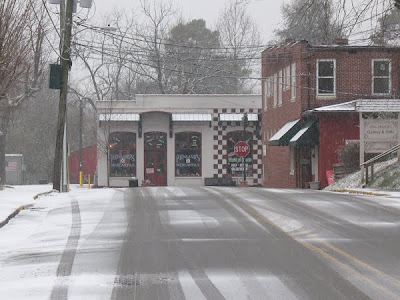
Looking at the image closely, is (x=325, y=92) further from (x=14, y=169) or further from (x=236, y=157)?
(x=14, y=169)

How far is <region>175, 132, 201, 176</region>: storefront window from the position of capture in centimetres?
5209

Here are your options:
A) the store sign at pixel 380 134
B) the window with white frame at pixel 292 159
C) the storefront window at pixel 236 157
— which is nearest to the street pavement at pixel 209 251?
the store sign at pixel 380 134

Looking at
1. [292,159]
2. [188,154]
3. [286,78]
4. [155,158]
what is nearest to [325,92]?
[286,78]

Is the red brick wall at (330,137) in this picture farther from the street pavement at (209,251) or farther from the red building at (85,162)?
the red building at (85,162)

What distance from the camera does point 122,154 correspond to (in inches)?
2041

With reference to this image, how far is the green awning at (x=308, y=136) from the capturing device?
3688 cm

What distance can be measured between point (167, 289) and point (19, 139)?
211 feet

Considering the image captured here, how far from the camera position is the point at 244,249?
1148 centimetres

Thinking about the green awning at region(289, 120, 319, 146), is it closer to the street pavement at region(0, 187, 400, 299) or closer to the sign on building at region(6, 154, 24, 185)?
the street pavement at region(0, 187, 400, 299)

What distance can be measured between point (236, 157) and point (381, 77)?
15.4 meters

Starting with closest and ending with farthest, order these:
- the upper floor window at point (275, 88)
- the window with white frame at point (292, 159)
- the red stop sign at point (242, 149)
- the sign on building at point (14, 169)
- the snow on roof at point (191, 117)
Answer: the window with white frame at point (292, 159) → the upper floor window at point (275, 88) → the red stop sign at point (242, 149) → the snow on roof at point (191, 117) → the sign on building at point (14, 169)

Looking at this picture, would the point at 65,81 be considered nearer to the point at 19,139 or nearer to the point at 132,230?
the point at 132,230

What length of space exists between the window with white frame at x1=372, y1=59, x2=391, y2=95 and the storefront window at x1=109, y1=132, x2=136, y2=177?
18974 millimetres

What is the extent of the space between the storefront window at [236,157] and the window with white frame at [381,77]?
47.2ft
